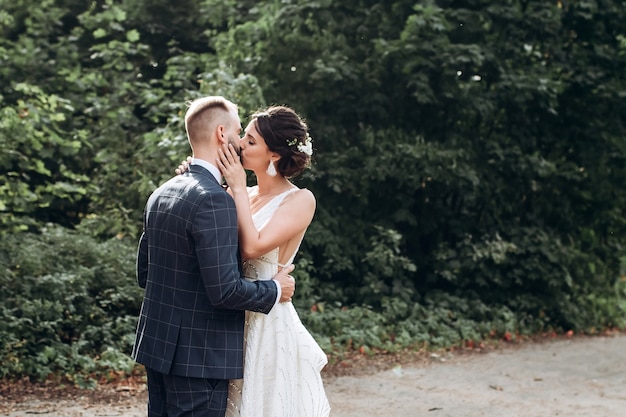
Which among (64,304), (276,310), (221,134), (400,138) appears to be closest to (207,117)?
(221,134)

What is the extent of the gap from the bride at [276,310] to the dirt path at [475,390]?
2915 mm

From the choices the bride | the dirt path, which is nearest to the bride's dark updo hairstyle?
the bride

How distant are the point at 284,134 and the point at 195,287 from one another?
789 millimetres

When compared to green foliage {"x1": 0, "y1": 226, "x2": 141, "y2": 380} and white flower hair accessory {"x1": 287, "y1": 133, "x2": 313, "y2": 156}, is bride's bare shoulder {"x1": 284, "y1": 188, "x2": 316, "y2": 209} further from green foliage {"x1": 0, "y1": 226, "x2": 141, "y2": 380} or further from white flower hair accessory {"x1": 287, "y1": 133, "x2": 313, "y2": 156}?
green foliage {"x1": 0, "y1": 226, "x2": 141, "y2": 380}

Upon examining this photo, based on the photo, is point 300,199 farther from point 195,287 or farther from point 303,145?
point 195,287

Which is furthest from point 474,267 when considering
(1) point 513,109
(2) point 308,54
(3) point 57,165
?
(3) point 57,165

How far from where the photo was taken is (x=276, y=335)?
12.1 feet

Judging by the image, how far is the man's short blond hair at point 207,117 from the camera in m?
3.44

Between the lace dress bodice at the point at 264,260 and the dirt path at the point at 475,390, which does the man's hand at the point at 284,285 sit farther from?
the dirt path at the point at 475,390

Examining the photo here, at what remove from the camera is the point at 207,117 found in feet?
11.3

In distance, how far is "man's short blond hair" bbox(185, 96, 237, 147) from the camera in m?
3.44

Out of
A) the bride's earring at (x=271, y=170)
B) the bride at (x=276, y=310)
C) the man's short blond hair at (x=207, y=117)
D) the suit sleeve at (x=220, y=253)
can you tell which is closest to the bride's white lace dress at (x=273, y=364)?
the bride at (x=276, y=310)

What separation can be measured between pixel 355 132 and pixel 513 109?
6.40 feet

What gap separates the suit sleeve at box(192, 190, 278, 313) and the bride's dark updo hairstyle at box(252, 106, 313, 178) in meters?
0.50
